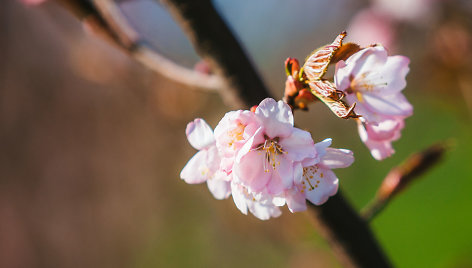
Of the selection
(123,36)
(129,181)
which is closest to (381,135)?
(123,36)

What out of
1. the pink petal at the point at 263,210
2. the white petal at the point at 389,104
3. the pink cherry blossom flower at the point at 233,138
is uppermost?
the pink cherry blossom flower at the point at 233,138

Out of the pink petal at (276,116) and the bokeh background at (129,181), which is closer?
the pink petal at (276,116)

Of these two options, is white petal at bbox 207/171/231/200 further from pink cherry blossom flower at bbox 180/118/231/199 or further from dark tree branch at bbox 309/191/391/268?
dark tree branch at bbox 309/191/391/268

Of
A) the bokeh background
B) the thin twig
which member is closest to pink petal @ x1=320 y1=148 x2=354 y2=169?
the thin twig

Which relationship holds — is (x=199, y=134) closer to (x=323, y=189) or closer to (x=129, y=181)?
(x=323, y=189)

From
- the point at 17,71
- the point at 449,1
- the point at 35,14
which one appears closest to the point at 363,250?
the point at 449,1

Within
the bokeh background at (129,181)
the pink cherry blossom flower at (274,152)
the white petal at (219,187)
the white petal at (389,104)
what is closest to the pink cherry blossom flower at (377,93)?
the white petal at (389,104)

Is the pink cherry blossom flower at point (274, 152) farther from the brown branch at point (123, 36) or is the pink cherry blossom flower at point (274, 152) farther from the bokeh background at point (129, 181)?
the bokeh background at point (129, 181)
